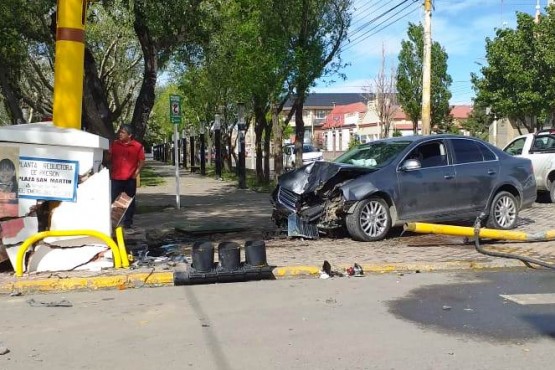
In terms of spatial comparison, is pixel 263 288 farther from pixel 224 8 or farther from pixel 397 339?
pixel 224 8

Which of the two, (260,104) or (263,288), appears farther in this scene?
(260,104)

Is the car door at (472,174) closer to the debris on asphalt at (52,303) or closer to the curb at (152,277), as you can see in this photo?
the curb at (152,277)

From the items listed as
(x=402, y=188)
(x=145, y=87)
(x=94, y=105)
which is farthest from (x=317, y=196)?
(x=145, y=87)

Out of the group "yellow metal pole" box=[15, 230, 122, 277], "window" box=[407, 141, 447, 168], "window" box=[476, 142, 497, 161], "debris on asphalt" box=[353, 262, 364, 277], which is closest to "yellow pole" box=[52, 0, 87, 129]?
"yellow metal pole" box=[15, 230, 122, 277]

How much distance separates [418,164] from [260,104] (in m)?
14.8

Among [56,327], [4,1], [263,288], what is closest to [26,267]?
[56,327]

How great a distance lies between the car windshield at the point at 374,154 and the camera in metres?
10.2

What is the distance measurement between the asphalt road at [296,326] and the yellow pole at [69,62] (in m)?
2.54

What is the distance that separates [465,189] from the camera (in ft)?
34.2

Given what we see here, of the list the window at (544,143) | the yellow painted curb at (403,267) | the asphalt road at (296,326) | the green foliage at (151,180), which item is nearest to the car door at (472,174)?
the yellow painted curb at (403,267)

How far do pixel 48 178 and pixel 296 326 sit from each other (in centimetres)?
383

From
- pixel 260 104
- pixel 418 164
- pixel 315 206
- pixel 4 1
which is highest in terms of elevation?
pixel 4 1

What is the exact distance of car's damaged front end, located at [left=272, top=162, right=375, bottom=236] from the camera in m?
9.84

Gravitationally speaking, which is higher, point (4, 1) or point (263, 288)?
point (4, 1)
